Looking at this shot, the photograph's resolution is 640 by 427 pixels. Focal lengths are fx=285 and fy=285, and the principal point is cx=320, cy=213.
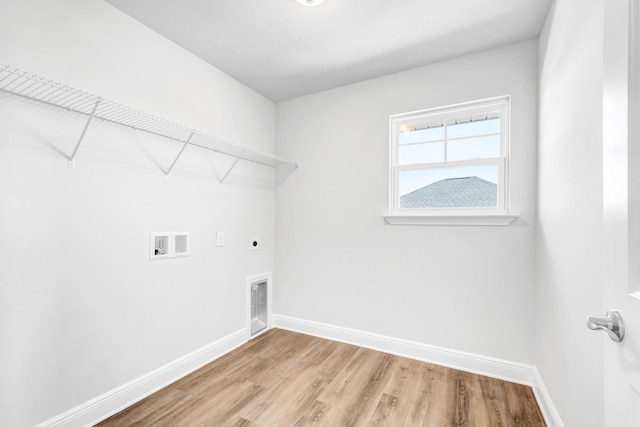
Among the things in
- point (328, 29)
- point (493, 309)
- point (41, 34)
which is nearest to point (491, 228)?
point (493, 309)

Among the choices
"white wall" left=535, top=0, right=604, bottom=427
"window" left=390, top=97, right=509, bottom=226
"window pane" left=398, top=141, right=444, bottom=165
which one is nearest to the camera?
"white wall" left=535, top=0, right=604, bottom=427

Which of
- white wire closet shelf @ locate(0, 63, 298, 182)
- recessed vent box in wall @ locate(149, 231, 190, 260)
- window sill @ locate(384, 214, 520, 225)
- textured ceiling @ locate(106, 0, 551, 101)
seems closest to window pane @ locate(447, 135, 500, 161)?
window sill @ locate(384, 214, 520, 225)

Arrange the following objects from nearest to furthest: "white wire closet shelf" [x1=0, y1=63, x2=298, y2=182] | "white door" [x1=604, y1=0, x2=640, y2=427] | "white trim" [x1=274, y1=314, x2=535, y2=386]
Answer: "white door" [x1=604, y1=0, x2=640, y2=427] < "white wire closet shelf" [x1=0, y1=63, x2=298, y2=182] < "white trim" [x1=274, y1=314, x2=535, y2=386]

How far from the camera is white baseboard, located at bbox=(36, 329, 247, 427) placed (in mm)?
1546

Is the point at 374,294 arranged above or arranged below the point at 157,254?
below

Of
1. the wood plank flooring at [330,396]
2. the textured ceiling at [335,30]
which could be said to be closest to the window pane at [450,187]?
the textured ceiling at [335,30]

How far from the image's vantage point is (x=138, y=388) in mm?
1846

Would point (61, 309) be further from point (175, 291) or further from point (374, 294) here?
point (374, 294)

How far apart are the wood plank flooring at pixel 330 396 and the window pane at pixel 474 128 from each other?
1.88m

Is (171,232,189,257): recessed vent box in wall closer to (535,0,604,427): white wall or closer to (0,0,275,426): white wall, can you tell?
(0,0,275,426): white wall

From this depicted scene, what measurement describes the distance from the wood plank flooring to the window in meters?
1.26

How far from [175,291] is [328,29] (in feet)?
7.14

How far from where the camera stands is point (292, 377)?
2129 millimetres

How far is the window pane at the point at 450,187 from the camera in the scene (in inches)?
87.8
